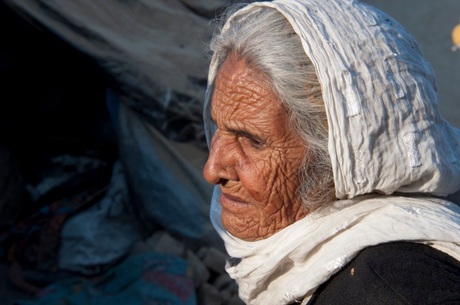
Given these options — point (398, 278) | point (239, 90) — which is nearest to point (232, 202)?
point (239, 90)

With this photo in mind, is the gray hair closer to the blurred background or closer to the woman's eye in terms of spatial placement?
the woman's eye

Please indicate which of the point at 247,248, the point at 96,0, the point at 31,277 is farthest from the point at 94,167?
the point at 247,248

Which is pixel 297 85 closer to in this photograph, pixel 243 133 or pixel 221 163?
pixel 243 133

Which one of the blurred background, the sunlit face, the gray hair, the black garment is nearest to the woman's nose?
the sunlit face

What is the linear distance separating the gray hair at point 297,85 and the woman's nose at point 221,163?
0.66 ft

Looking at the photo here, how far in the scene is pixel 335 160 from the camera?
155cm

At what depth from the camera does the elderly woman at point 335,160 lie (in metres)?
1.44

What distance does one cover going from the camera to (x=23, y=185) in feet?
15.0

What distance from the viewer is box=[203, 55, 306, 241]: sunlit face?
65.6 inches

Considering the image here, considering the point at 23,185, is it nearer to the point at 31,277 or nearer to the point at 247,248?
the point at 31,277

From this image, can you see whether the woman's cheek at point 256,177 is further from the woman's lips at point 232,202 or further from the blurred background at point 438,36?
the blurred background at point 438,36

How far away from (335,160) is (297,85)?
0.21 meters

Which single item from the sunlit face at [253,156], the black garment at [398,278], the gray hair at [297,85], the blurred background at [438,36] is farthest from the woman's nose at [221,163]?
the blurred background at [438,36]

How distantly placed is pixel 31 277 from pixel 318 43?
10.5ft
